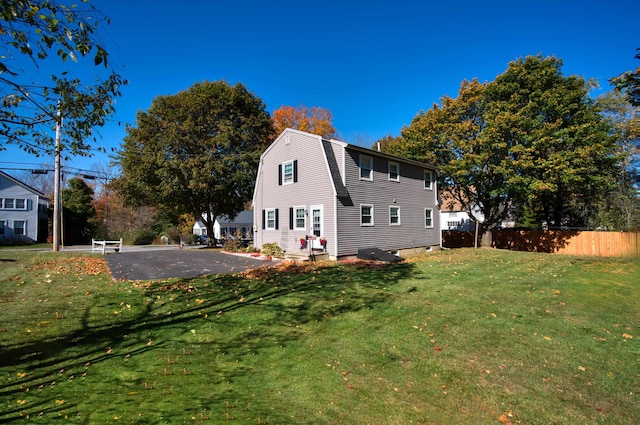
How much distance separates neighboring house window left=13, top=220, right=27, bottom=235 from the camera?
3343cm

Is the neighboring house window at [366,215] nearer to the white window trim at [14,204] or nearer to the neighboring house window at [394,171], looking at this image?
the neighboring house window at [394,171]

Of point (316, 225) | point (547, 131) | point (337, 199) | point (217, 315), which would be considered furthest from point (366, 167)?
point (217, 315)

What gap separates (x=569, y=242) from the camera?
21.8 meters

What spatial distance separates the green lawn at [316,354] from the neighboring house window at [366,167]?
8950 mm

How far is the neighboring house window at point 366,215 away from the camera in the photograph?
17.0 metres

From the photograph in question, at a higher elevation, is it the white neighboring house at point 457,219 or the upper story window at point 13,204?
the upper story window at point 13,204

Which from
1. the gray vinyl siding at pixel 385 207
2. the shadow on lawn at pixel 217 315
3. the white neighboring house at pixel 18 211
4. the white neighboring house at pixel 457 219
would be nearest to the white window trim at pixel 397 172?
the gray vinyl siding at pixel 385 207

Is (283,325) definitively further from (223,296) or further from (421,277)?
(421,277)

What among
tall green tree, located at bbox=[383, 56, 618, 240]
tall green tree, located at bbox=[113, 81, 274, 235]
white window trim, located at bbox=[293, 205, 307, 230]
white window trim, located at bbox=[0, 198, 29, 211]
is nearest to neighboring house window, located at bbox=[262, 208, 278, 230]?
white window trim, located at bbox=[293, 205, 307, 230]

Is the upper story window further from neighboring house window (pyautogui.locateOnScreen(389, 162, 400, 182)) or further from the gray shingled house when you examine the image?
neighboring house window (pyautogui.locateOnScreen(389, 162, 400, 182))

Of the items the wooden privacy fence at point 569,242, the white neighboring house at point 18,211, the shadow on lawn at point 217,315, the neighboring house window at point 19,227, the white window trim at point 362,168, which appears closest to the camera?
the shadow on lawn at point 217,315

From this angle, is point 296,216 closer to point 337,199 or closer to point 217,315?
point 337,199

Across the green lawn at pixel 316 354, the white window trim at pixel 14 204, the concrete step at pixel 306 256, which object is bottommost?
the green lawn at pixel 316 354

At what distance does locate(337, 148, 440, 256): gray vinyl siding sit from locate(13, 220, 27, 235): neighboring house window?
119 feet
